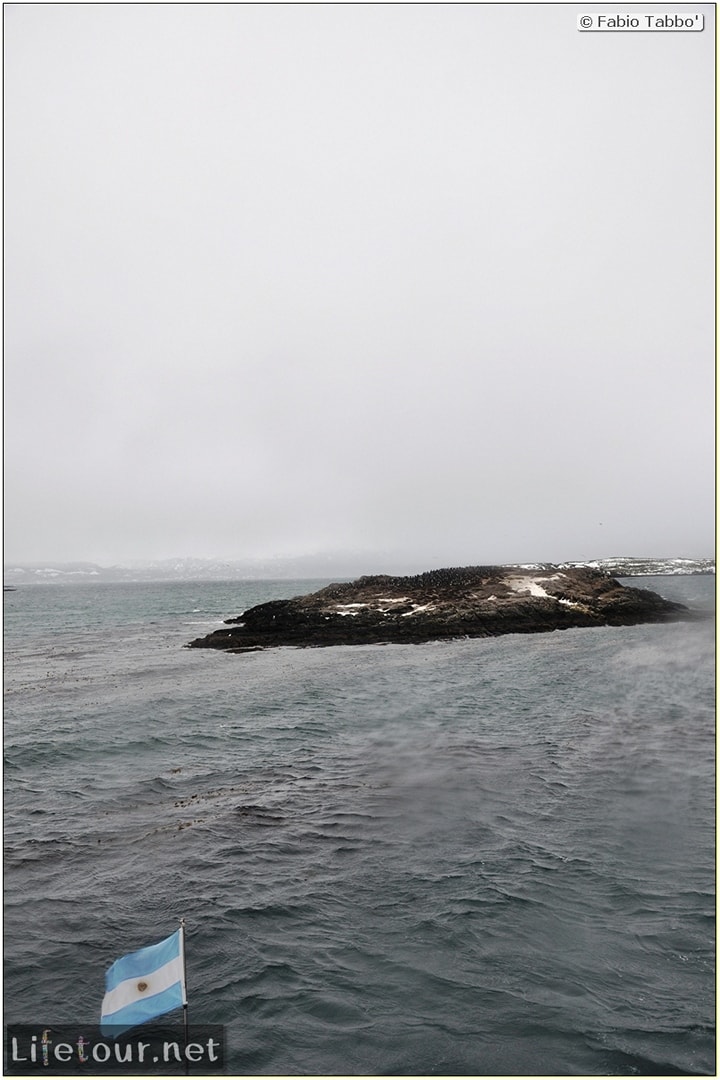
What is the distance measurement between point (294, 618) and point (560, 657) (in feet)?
45.6

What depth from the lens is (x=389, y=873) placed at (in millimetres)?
8102

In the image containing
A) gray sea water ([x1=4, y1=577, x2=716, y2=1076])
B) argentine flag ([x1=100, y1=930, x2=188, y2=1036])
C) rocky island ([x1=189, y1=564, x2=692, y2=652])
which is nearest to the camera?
argentine flag ([x1=100, y1=930, x2=188, y2=1036])

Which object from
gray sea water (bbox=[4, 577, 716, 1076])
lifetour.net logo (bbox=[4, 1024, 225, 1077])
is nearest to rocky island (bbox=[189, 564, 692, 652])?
gray sea water (bbox=[4, 577, 716, 1076])

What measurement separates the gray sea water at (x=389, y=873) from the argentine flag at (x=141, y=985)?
64 centimetres

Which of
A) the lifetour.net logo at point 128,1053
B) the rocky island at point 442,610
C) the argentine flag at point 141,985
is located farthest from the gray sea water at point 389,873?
the rocky island at point 442,610

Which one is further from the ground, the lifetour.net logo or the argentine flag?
the argentine flag

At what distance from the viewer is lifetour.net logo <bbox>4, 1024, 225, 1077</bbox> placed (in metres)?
5.57

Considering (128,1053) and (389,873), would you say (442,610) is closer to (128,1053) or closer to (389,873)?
(389,873)

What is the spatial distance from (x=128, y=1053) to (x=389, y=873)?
3.73 metres

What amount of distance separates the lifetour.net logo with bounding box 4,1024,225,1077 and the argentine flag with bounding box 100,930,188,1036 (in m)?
0.21

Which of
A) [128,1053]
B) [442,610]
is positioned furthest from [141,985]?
[442,610]

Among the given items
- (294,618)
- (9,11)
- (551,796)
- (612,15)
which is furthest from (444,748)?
(294,618)

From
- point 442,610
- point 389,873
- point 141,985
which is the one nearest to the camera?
point 141,985

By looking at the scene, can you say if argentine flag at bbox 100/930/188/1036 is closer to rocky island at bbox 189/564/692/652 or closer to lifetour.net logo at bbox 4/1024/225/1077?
lifetour.net logo at bbox 4/1024/225/1077
